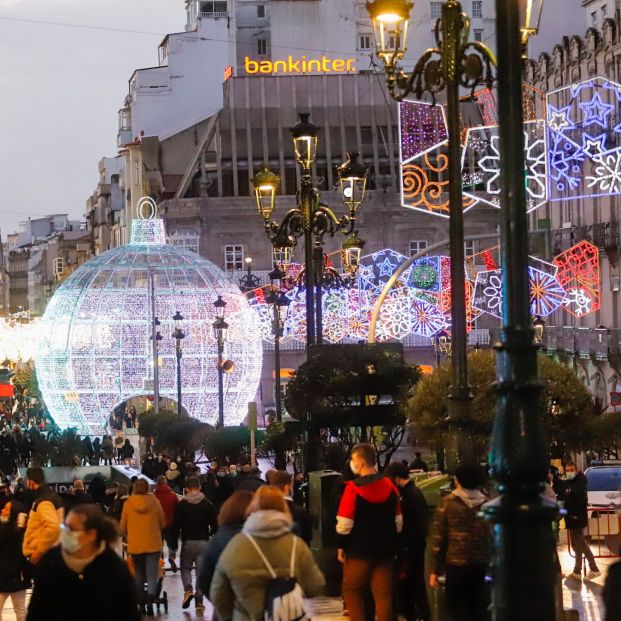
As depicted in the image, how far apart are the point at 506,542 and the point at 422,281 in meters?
46.7

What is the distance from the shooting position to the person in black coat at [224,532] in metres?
10.7

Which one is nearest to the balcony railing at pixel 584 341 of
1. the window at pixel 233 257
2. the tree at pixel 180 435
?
the tree at pixel 180 435

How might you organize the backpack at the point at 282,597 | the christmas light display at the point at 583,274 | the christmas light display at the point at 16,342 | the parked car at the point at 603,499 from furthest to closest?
the christmas light display at the point at 16,342
the christmas light display at the point at 583,274
the parked car at the point at 603,499
the backpack at the point at 282,597

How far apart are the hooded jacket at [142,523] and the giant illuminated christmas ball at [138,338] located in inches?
1213

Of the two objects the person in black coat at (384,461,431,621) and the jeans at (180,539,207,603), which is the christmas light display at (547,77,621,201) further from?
the person in black coat at (384,461,431,621)

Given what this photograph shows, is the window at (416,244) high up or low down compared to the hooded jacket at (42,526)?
up

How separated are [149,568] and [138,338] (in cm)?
3148

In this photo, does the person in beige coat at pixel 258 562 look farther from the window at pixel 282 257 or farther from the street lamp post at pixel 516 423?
the window at pixel 282 257

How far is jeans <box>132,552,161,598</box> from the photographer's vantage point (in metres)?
16.7

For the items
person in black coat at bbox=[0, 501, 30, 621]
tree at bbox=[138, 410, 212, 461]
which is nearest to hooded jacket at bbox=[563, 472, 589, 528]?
person in black coat at bbox=[0, 501, 30, 621]

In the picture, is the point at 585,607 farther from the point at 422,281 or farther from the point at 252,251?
the point at 252,251

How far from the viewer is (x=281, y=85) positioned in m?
74.1

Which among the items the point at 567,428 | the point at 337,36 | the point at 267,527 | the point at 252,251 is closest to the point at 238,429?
the point at 567,428

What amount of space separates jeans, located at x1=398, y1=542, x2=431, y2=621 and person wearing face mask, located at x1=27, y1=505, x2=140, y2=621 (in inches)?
200
